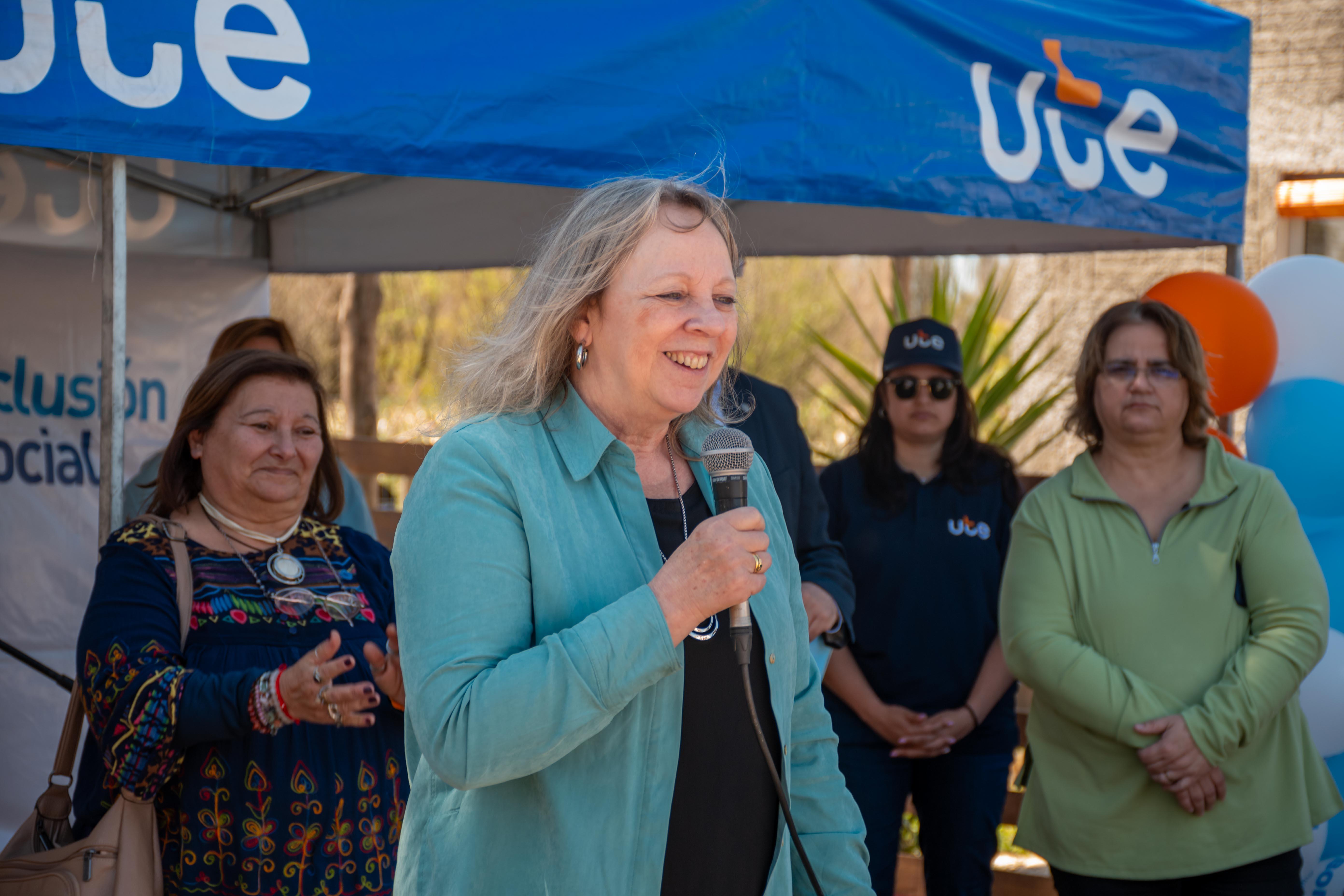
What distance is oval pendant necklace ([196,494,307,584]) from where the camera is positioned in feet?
9.06

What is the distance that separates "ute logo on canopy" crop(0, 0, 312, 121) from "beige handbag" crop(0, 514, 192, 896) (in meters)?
1.10

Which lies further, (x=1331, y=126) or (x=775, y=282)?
(x=775, y=282)

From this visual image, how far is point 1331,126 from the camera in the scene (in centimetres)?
640

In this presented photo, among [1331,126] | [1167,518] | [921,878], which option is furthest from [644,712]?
[1331,126]

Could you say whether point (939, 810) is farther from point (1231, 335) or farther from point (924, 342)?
point (1231, 335)

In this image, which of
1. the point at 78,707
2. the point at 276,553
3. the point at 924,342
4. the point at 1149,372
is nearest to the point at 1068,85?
the point at 924,342

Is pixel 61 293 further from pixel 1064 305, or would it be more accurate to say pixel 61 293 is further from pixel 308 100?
pixel 1064 305

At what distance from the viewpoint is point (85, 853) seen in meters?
2.41

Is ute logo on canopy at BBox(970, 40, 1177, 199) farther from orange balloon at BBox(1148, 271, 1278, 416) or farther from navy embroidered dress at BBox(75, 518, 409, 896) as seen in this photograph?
navy embroidered dress at BBox(75, 518, 409, 896)

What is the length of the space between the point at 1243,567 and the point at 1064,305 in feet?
16.5

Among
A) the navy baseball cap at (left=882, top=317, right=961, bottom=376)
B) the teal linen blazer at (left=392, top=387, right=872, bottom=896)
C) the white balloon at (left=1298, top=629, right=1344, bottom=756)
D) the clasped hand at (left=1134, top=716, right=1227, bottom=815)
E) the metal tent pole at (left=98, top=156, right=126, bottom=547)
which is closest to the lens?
the teal linen blazer at (left=392, top=387, right=872, bottom=896)

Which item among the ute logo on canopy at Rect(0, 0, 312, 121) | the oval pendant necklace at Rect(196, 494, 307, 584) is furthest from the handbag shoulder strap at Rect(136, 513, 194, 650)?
the ute logo on canopy at Rect(0, 0, 312, 121)

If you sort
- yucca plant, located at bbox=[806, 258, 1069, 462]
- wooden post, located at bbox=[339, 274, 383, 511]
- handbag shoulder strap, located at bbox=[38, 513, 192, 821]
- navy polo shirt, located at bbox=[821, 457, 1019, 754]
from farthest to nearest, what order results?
1. wooden post, located at bbox=[339, 274, 383, 511]
2. yucca plant, located at bbox=[806, 258, 1069, 462]
3. navy polo shirt, located at bbox=[821, 457, 1019, 754]
4. handbag shoulder strap, located at bbox=[38, 513, 192, 821]

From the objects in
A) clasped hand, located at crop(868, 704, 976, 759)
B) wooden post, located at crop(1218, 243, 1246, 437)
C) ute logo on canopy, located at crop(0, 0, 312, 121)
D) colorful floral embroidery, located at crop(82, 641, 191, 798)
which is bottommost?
clasped hand, located at crop(868, 704, 976, 759)
